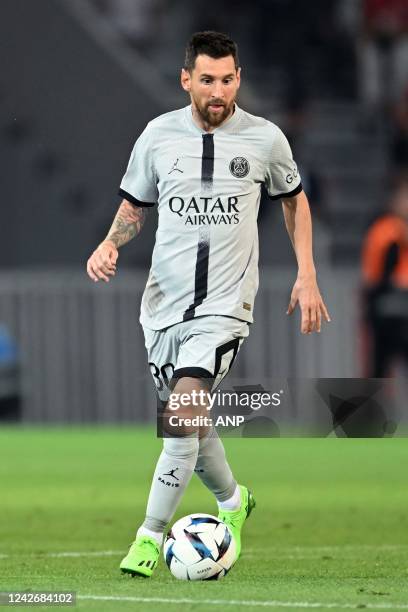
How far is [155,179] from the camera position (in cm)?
769

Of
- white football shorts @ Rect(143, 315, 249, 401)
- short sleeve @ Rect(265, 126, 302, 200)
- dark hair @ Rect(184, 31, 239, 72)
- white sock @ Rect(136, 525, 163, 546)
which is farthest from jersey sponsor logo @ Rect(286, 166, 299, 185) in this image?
white sock @ Rect(136, 525, 163, 546)

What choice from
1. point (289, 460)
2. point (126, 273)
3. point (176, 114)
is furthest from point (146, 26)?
point (176, 114)

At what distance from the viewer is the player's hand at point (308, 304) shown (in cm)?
747

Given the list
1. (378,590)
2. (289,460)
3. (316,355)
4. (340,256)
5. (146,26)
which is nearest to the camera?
(378,590)

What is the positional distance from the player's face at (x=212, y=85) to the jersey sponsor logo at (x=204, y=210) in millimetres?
342

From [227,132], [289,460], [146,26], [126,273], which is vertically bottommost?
[289,460]

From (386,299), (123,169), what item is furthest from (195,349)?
(123,169)

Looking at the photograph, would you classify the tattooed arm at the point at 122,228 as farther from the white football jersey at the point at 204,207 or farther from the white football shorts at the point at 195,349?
the white football shorts at the point at 195,349

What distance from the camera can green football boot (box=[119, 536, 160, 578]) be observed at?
24.2ft

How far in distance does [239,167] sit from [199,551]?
1596 millimetres

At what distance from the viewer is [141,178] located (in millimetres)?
7711

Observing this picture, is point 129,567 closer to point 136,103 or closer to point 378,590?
point 378,590

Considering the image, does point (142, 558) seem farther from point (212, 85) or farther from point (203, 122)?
point (212, 85)

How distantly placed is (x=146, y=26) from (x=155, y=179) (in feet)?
54.3
